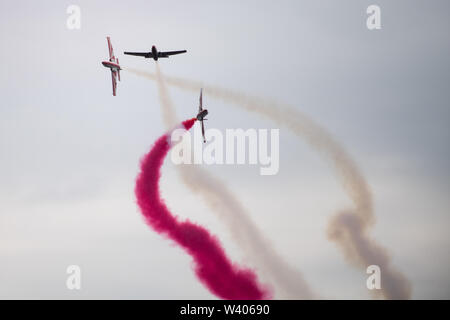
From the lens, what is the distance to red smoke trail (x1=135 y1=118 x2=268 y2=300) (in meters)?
98.9

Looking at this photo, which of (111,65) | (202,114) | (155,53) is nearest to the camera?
(202,114)

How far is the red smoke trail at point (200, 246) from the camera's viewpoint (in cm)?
9894

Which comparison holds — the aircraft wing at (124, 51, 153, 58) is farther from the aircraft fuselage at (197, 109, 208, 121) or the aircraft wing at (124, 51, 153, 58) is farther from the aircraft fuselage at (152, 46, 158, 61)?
the aircraft fuselage at (197, 109, 208, 121)

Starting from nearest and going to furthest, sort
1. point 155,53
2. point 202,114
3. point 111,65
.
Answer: point 202,114 → point 155,53 → point 111,65

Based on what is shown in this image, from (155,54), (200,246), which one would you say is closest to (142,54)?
(155,54)

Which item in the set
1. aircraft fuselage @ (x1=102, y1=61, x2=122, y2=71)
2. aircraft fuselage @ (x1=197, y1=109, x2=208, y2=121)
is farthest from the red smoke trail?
aircraft fuselage @ (x1=102, y1=61, x2=122, y2=71)

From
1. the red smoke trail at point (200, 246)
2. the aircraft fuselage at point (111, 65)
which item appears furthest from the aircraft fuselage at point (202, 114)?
the aircraft fuselage at point (111, 65)

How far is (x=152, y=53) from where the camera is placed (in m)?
99.6

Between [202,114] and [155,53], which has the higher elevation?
[155,53]

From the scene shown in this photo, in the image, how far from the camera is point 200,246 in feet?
326

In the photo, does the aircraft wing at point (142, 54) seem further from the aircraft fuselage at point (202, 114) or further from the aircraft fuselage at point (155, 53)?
the aircraft fuselage at point (202, 114)

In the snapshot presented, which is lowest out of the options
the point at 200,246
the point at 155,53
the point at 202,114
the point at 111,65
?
the point at 200,246

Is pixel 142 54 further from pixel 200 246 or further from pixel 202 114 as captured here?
pixel 200 246
